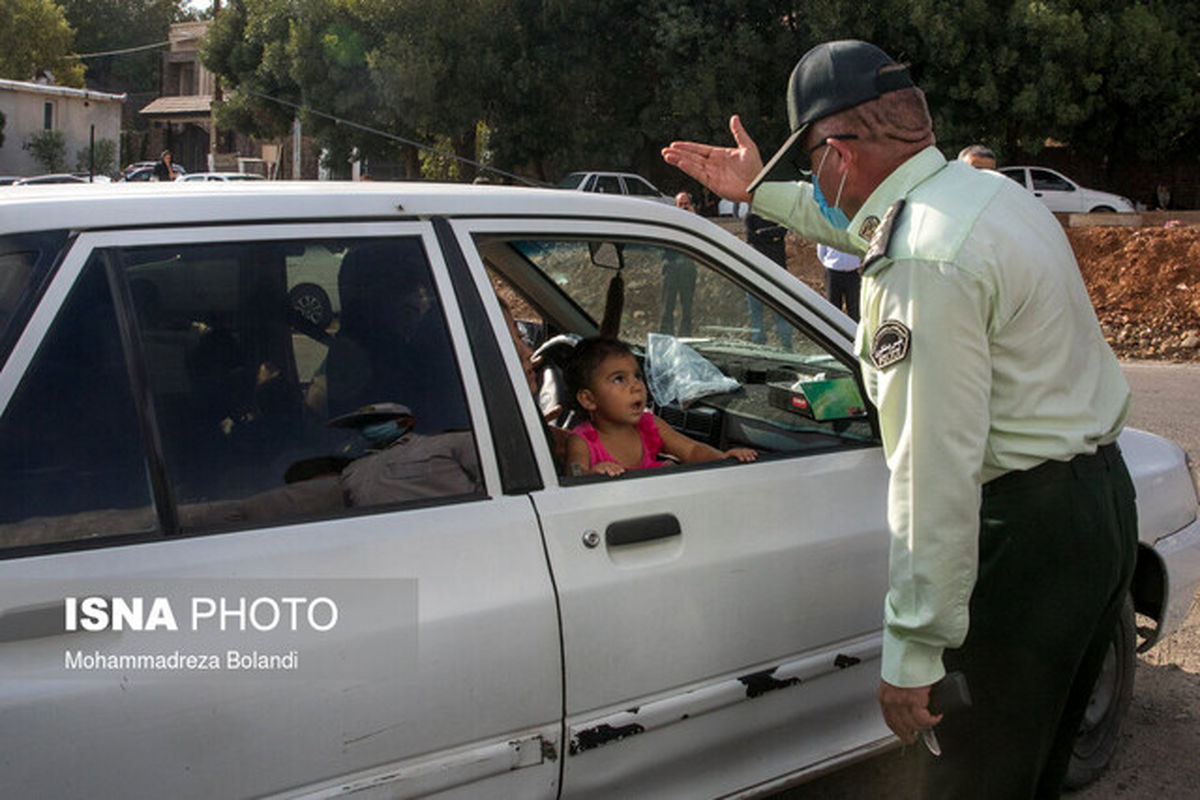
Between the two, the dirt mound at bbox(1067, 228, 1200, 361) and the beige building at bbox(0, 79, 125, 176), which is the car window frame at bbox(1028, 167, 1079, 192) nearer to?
the dirt mound at bbox(1067, 228, 1200, 361)

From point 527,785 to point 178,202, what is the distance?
129cm

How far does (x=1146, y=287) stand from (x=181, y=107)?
53.8 m

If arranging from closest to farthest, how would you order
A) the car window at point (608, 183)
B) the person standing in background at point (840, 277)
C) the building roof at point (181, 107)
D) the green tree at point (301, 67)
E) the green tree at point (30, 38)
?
the person standing in background at point (840, 277) → the car window at point (608, 183) → the green tree at point (301, 67) → the green tree at point (30, 38) → the building roof at point (181, 107)

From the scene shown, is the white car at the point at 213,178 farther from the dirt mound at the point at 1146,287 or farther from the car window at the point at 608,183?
the dirt mound at the point at 1146,287

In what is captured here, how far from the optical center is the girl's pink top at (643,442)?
3.04 m

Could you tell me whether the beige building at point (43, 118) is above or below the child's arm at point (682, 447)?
above

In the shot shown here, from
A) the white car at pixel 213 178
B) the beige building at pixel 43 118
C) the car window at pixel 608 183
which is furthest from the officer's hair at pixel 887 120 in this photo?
the beige building at pixel 43 118

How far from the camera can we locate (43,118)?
147 ft

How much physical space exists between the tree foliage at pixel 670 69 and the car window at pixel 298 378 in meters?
22.6

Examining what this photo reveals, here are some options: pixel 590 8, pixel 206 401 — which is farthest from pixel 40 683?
pixel 590 8

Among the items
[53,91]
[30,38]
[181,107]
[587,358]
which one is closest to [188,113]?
[181,107]

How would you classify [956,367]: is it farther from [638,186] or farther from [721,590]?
[638,186]

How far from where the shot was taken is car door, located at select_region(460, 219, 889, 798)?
2.37 meters

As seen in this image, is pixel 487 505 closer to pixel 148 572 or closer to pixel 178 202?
pixel 148 572
